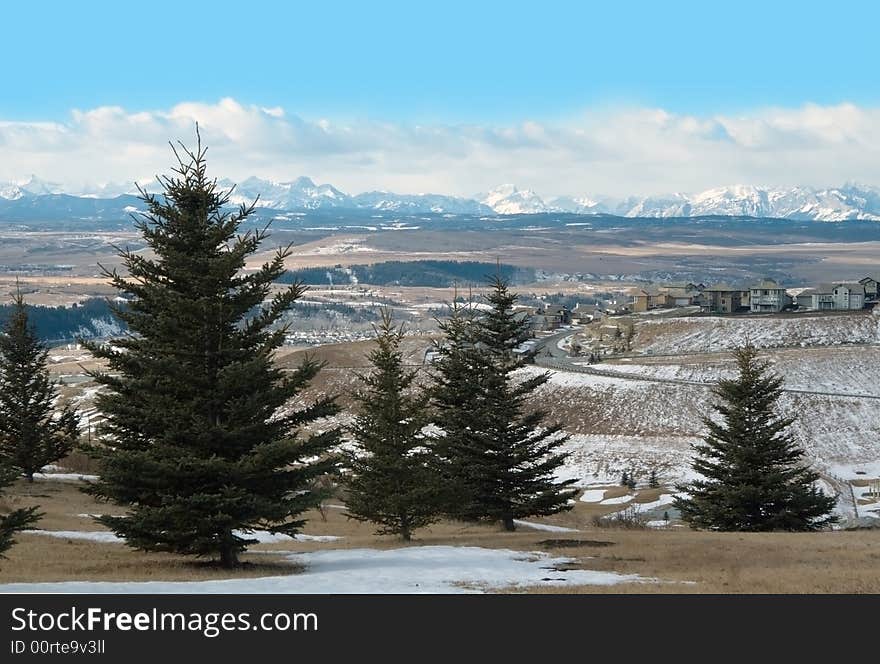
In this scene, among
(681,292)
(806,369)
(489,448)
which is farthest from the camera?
(681,292)

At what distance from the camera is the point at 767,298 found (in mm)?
154250

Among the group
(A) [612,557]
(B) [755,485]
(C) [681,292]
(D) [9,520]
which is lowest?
(B) [755,485]

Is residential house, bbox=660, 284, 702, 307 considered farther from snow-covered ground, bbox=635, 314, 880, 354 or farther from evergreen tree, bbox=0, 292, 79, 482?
evergreen tree, bbox=0, 292, 79, 482

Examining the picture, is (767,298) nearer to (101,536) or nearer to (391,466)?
(391,466)

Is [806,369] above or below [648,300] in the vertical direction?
below

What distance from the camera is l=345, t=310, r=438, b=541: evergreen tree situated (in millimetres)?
33844

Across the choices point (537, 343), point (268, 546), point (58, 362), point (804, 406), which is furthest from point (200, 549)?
point (58, 362)

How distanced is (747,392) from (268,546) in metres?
23.6

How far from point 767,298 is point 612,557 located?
5322 inches

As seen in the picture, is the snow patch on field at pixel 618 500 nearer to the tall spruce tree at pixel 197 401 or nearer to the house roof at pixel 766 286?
the tall spruce tree at pixel 197 401

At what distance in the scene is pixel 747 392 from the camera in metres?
44.2

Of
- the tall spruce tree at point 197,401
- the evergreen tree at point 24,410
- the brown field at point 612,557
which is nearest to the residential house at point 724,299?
the brown field at point 612,557

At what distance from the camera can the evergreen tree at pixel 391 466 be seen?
111 ft

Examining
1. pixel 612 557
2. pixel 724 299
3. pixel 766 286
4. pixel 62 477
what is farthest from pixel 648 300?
pixel 612 557
